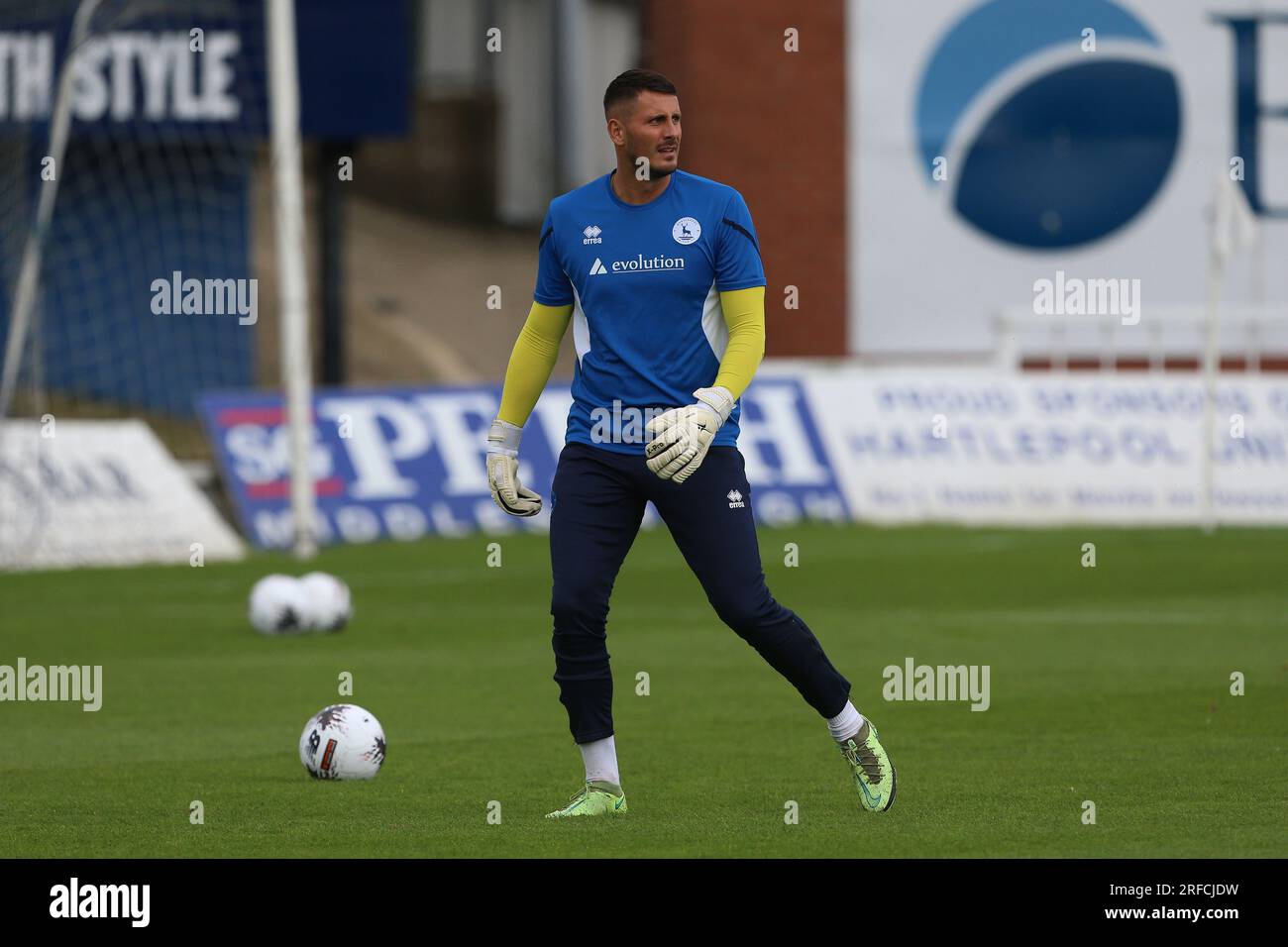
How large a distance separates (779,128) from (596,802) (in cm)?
2166

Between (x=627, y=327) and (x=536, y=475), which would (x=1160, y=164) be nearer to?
(x=536, y=475)

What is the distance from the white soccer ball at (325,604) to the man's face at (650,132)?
7.53 m

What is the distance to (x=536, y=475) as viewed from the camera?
2252 centimetres

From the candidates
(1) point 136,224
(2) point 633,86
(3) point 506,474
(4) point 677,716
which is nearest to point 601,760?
(3) point 506,474

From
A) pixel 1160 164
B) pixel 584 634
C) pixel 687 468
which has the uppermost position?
pixel 1160 164

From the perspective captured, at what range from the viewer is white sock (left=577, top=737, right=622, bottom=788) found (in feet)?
27.3

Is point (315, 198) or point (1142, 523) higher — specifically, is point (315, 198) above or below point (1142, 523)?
above

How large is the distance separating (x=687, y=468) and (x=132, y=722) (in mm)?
4581

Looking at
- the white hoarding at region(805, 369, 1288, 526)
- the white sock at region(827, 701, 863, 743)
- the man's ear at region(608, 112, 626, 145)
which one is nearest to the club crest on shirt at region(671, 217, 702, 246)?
the man's ear at region(608, 112, 626, 145)

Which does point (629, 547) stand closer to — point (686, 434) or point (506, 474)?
point (686, 434)

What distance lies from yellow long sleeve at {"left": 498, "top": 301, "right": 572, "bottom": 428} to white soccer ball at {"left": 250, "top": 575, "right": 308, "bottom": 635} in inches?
265

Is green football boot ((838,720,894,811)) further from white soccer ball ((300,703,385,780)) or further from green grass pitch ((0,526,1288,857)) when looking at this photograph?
white soccer ball ((300,703,385,780))

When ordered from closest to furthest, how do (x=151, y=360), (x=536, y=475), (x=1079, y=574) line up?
1. (x=1079, y=574)
2. (x=536, y=475)
3. (x=151, y=360)

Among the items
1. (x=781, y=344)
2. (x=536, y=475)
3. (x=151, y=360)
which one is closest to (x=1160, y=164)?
(x=781, y=344)
